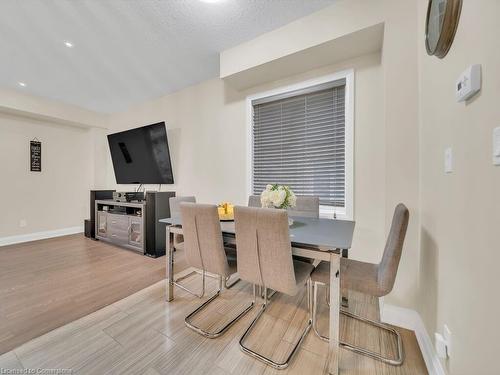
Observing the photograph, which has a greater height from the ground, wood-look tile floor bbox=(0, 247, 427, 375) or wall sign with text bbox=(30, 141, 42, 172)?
wall sign with text bbox=(30, 141, 42, 172)

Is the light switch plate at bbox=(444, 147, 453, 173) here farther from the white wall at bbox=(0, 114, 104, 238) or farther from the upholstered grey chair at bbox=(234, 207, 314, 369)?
the white wall at bbox=(0, 114, 104, 238)

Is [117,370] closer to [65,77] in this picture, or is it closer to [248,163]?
[248,163]

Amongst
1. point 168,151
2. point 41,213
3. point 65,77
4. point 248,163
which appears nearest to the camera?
point 248,163

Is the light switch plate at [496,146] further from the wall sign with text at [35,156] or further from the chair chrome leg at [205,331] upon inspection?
the wall sign with text at [35,156]

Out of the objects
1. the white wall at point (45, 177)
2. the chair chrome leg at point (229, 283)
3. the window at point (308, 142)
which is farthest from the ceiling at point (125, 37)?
the chair chrome leg at point (229, 283)

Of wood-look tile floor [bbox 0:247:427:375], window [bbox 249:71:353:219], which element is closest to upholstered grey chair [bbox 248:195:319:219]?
window [bbox 249:71:353:219]

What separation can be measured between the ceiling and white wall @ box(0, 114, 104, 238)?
36.4 inches

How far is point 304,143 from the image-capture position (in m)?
2.53

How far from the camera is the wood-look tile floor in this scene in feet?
4.03

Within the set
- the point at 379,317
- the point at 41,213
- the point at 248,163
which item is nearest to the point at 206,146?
the point at 248,163

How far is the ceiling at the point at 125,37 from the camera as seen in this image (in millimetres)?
1862

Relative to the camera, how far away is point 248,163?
2.84 m

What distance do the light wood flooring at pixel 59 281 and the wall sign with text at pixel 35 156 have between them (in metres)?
1.40

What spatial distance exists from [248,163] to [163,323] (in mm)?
1941
